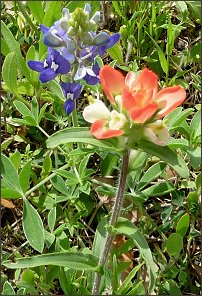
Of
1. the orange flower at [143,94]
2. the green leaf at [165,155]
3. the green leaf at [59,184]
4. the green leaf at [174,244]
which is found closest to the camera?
the orange flower at [143,94]

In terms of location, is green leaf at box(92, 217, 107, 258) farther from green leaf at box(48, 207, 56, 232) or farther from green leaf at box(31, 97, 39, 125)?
green leaf at box(31, 97, 39, 125)

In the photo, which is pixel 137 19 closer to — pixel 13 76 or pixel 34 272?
pixel 13 76

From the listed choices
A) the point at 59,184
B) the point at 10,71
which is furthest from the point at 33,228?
the point at 10,71

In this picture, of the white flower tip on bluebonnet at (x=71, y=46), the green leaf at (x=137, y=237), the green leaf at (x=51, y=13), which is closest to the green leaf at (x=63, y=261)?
the green leaf at (x=137, y=237)

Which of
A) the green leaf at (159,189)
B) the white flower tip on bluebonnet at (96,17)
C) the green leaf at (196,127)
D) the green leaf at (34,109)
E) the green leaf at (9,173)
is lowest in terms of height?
the green leaf at (159,189)

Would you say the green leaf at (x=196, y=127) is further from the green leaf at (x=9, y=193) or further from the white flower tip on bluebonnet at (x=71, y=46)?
the green leaf at (x=9, y=193)

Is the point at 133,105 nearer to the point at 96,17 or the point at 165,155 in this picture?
the point at 165,155

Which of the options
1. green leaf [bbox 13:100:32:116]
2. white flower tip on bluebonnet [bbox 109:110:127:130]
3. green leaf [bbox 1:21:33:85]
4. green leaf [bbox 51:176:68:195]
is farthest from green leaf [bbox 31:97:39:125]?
white flower tip on bluebonnet [bbox 109:110:127:130]
